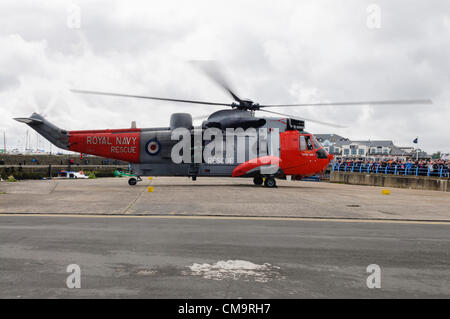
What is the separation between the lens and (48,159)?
85.8 metres

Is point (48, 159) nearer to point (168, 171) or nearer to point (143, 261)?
point (168, 171)

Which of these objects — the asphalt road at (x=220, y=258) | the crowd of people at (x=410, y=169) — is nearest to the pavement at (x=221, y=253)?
the asphalt road at (x=220, y=258)

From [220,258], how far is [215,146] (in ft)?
60.6

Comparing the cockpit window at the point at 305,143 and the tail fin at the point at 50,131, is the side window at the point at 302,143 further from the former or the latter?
the tail fin at the point at 50,131

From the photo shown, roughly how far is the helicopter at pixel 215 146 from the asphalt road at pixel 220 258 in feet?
47.6

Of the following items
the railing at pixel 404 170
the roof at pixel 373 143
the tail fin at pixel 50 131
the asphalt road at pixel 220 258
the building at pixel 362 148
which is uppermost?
the roof at pixel 373 143

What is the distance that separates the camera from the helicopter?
24.0 meters

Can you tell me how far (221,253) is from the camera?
21.1ft

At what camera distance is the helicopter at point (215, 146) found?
24.0 meters

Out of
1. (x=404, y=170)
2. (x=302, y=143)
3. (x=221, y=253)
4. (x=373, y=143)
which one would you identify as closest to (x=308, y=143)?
(x=302, y=143)

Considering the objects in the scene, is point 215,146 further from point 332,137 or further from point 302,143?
point 332,137

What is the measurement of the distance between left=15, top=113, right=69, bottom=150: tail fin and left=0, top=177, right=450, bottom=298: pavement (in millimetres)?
14320

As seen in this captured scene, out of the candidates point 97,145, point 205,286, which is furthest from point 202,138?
point 205,286
